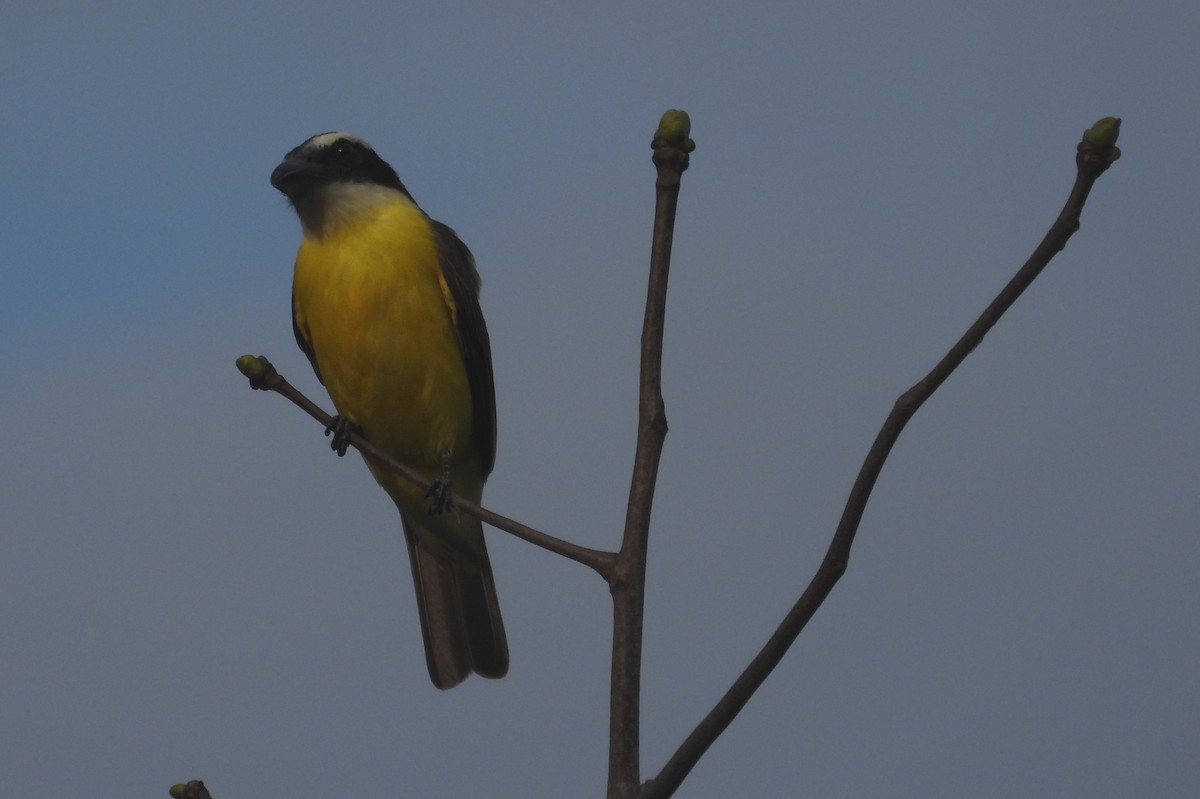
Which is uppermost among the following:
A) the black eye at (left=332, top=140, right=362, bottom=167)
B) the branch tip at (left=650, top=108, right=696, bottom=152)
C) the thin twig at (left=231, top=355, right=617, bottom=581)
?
the black eye at (left=332, top=140, right=362, bottom=167)

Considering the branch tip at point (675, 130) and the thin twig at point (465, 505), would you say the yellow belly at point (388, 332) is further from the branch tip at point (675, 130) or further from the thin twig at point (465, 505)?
the branch tip at point (675, 130)

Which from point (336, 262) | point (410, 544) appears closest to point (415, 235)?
point (336, 262)

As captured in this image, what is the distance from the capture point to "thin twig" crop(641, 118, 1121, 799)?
188 centimetres

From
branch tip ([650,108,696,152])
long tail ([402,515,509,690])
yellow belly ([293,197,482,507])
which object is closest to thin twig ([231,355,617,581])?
branch tip ([650,108,696,152])

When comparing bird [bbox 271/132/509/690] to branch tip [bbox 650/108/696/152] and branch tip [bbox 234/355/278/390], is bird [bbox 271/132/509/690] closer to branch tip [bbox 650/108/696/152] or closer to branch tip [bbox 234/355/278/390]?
branch tip [bbox 234/355/278/390]

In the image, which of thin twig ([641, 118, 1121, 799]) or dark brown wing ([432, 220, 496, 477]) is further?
dark brown wing ([432, 220, 496, 477])

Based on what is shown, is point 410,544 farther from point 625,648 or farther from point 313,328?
point 625,648

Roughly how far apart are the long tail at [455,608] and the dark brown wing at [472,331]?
0.57 meters

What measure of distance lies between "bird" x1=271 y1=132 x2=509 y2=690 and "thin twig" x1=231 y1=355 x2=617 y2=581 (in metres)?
1.33

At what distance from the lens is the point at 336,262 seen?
4.89 metres

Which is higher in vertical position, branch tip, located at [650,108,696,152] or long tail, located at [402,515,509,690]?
branch tip, located at [650,108,696,152]

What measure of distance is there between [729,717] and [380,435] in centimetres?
316

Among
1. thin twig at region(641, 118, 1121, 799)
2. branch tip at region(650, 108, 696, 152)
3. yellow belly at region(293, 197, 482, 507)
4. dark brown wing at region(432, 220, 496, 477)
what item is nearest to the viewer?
thin twig at region(641, 118, 1121, 799)

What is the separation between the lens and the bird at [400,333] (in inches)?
190
